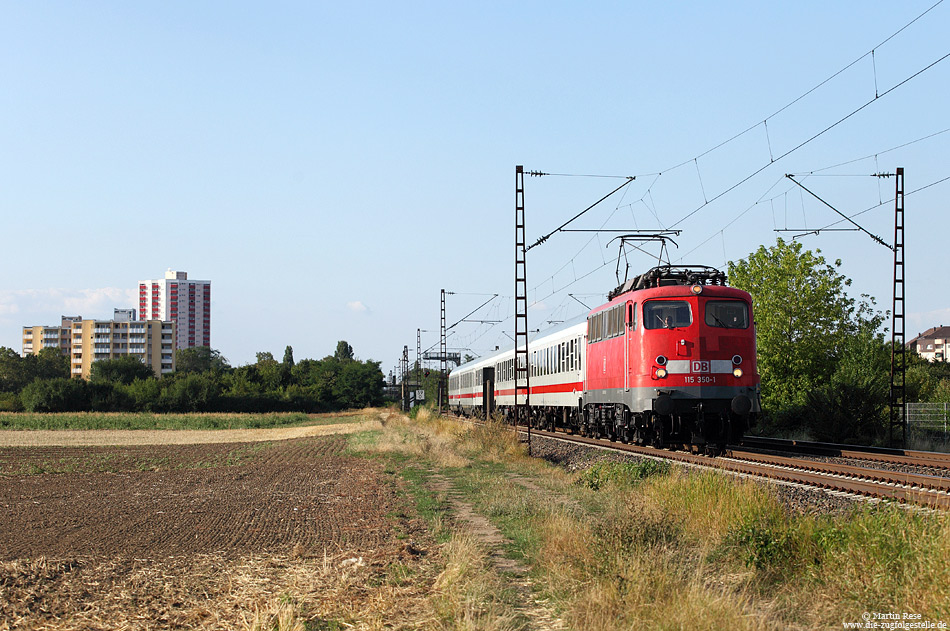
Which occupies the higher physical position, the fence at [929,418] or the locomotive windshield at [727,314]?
the locomotive windshield at [727,314]

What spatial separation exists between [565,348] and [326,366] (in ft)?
331

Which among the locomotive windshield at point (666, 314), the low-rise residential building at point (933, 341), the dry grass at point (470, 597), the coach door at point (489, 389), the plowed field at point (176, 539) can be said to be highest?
the low-rise residential building at point (933, 341)

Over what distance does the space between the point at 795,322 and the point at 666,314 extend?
75.1ft

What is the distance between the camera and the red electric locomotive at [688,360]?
19.9m

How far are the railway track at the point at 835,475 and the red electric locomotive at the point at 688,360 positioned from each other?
0.82m

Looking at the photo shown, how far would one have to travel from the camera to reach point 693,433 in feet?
67.9

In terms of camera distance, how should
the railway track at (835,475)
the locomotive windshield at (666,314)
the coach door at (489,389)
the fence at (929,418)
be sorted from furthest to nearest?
the coach door at (489,389) → the fence at (929,418) → the locomotive windshield at (666,314) → the railway track at (835,475)

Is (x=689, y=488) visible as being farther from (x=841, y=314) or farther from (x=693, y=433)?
(x=841, y=314)

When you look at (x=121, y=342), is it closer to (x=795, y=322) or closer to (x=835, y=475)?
(x=795, y=322)

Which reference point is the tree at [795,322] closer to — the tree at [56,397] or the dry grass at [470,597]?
the dry grass at [470,597]

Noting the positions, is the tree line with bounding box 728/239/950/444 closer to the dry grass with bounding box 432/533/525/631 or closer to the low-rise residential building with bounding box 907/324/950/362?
the dry grass with bounding box 432/533/525/631

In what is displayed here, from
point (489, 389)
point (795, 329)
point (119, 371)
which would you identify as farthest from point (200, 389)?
point (795, 329)

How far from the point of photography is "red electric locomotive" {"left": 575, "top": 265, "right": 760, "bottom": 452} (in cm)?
1986

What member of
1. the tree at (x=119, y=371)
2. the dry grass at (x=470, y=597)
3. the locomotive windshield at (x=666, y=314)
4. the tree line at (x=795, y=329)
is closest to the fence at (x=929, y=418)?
the tree line at (x=795, y=329)
